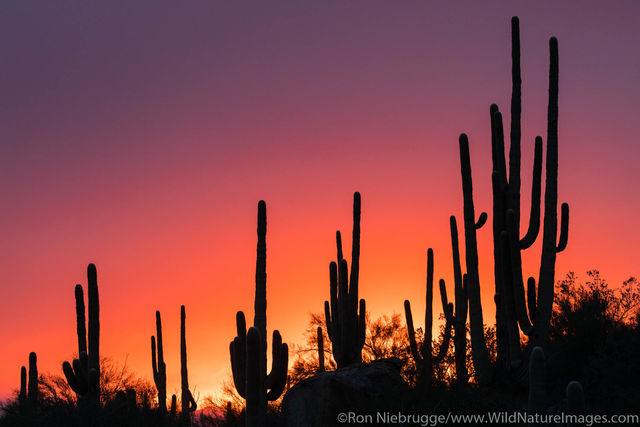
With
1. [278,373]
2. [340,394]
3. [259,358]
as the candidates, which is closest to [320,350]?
[278,373]

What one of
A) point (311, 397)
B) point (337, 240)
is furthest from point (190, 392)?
point (311, 397)

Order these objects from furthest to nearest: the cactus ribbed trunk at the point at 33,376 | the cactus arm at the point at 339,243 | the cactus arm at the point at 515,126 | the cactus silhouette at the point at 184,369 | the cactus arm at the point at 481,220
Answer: the cactus silhouette at the point at 184,369 → the cactus ribbed trunk at the point at 33,376 → the cactus arm at the point at 339,243 → the cactus arm at the point at 481,220 → the cactus arm at the point at 515,126

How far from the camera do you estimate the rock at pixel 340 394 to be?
18266 mm

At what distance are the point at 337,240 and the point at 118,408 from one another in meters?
8.49

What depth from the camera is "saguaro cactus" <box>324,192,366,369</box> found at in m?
22.7

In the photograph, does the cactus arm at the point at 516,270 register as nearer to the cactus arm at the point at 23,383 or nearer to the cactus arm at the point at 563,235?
the cactus arm at the point at 563,235

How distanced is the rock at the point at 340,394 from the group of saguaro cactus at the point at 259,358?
0.59 m

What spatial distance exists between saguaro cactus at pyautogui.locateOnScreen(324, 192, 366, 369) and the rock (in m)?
3.00

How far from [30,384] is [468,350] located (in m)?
15.1

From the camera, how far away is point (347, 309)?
2269 centimetres

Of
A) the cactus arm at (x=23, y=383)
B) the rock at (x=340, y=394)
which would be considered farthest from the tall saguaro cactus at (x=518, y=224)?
the cactus arm at (x=23, y=383)

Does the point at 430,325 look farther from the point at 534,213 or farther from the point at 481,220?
the point at 534,213

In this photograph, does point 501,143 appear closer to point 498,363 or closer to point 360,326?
point 498,363

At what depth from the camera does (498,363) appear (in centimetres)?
1831
